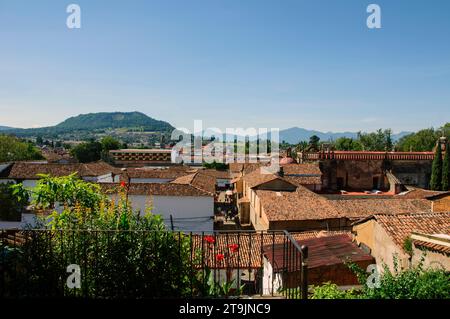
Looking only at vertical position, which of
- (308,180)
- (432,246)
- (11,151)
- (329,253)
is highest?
(11,151)

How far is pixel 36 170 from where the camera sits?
3634 cm

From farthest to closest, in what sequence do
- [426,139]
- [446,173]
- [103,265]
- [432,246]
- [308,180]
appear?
[426,139] < [446,173] < [308,180] < [432,246] < [103,265]

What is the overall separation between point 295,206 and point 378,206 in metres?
6.20

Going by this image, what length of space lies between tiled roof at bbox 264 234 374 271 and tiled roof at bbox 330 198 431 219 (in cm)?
1091

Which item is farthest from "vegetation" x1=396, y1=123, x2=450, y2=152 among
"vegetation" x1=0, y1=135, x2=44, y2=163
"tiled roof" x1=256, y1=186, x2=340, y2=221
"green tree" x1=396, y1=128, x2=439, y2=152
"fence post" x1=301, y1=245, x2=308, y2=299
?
"fence post" x1=301, y1=245, x2=308, y2=299

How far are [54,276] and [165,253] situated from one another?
6.14ft

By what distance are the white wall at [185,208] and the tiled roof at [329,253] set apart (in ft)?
35.8

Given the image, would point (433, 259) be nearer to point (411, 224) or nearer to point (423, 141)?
point (411, 224)

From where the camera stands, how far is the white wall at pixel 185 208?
2406 centimetres

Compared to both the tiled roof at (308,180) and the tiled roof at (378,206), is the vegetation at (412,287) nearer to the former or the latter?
the tiled roof at (378,206)

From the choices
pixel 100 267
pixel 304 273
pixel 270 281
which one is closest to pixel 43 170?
pixel 270 281

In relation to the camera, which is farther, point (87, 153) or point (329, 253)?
point (87, 153)

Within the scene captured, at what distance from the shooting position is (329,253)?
1252cm

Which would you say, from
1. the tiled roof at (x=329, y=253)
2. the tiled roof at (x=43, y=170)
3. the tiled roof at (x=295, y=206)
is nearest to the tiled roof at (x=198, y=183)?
the tiled roof at (x=295, y=206)
